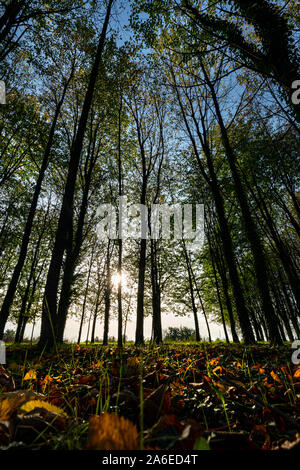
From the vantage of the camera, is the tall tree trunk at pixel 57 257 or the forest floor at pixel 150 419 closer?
the forest floor at pixel 150 419

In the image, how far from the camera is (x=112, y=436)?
56 cm

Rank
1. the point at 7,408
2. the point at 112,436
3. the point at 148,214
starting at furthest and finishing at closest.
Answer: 1. the point at 148,214
2. the point at 7,408
3. the point at 112,436

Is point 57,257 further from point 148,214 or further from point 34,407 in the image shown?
point 148,214

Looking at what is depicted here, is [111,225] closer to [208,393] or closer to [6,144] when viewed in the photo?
[6,144]

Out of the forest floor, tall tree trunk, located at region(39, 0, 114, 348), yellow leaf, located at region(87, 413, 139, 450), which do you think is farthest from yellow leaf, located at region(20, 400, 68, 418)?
tall tree trunk, located at region(39, 0, 114, 348)

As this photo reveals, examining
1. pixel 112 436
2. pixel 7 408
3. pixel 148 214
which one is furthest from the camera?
pixel 148 214

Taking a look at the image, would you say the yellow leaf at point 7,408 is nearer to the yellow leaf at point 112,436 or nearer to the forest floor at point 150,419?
the forest floor at point 150,419

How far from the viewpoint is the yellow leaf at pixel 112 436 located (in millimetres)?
545

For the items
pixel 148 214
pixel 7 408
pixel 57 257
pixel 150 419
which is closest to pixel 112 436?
pixel 150 419

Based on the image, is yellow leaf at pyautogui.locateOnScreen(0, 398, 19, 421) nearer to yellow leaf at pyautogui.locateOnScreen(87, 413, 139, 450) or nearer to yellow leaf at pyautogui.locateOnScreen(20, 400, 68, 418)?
yellow leaf at pyautogui.locateOnScreen(20, 400, 68, 418)

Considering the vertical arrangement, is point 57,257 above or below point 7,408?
above

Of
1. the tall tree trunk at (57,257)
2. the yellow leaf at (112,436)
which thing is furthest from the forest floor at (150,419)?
the tall tree trunk at (57,257)

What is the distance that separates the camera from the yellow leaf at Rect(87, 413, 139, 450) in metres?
0.54
